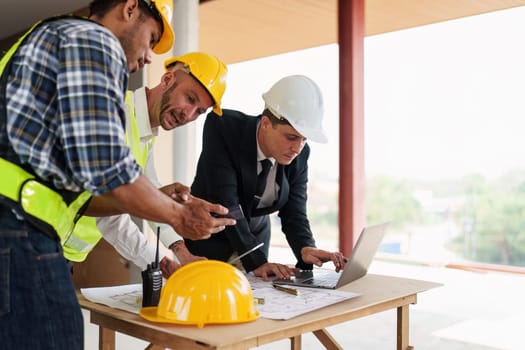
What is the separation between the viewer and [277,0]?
21.5 feet

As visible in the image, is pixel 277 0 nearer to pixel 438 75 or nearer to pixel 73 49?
pixel 73 49

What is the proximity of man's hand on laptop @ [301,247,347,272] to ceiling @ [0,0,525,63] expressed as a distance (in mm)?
4423

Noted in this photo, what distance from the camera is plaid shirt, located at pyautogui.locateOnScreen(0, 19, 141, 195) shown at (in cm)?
121

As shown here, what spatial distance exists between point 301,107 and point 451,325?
2.82 meters

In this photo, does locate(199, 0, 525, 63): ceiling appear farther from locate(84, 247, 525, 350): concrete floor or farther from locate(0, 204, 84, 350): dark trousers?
locate(0, 204, 84, 350): dark trousers

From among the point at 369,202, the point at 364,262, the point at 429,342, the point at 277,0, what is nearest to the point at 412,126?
the point at 369,202

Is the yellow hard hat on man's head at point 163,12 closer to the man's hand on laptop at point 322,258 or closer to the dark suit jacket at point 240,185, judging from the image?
the dark suit jacket at point 240,185

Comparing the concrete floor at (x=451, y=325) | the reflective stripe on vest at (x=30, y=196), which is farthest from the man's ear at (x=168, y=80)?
the concrete floor at (x=451, y=325)

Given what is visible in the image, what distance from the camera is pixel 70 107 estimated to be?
47.8 inches

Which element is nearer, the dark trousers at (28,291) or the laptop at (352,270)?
the dark trousers at (28,291)

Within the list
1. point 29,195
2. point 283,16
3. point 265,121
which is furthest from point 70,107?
point 283,16

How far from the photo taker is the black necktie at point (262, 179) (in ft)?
8.48

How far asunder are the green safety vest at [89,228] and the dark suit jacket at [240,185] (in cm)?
29

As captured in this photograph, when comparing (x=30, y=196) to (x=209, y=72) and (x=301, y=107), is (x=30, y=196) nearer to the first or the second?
(x=209, y=72)
